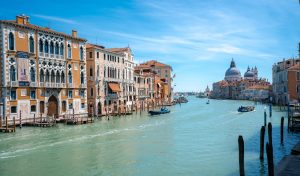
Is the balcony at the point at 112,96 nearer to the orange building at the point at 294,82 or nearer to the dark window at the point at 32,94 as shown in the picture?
the dark window at the point at 32,94

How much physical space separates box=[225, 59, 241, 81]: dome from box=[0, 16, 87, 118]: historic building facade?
13028 cm

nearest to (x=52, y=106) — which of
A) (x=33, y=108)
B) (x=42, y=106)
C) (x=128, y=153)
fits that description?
(x=42, y=106)

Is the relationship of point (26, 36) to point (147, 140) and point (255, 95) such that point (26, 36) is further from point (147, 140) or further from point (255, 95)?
point (255, 95)

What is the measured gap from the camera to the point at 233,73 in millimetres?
155750

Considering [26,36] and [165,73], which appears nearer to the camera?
[26,36]

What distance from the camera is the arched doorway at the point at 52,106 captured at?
2970cm

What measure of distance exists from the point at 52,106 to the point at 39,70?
3.76 meters

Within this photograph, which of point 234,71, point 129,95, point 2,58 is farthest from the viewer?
point 234,71

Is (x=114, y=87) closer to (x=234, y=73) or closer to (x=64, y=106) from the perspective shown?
(x=64, y=106)

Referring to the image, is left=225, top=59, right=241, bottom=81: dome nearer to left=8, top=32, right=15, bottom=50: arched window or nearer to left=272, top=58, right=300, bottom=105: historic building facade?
left=272, top=58, right=300, bottom=105: historic building facade

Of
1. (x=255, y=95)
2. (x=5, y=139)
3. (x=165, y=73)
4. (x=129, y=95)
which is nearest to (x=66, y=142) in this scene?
(x=5, y=139)

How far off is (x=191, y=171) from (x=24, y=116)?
1840cm

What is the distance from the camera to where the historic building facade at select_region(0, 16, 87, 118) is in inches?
1003

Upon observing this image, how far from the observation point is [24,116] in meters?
26.8
